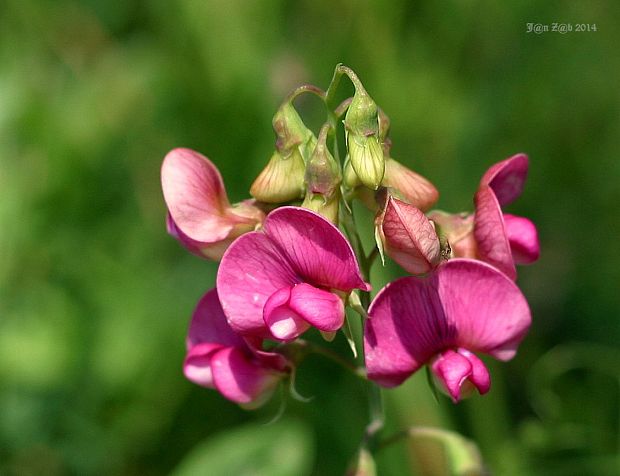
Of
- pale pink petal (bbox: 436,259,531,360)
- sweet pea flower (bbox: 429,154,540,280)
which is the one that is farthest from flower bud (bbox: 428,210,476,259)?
pale pink petal (bbox: 436,259,531,360)

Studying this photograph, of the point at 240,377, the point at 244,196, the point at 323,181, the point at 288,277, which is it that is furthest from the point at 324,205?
the point at 244,196

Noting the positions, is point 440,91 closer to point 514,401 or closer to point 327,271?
point 514,401

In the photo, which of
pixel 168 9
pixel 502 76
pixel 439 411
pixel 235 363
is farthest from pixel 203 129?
pixel 235 363

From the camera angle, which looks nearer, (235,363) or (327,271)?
(327,271)

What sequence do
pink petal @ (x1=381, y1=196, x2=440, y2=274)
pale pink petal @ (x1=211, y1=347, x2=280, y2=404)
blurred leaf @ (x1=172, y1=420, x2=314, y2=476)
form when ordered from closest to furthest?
pink petal @ (x1=381, y1=196, x2=440, y2=274)
pale pink petal @ (x1=211, y1=347, x2=280, y2=404)
blurred leaf @ (x1=172, y1=420, x2=314, y2=476)

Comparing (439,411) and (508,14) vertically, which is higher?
(508,14)

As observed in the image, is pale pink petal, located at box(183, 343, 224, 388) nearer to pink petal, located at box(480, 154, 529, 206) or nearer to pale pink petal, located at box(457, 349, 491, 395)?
pale pink petal, located at box(457, 349, 491, 395)
